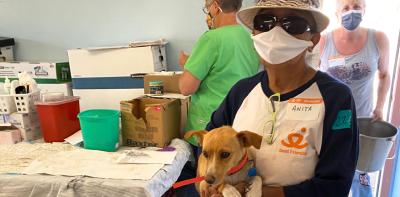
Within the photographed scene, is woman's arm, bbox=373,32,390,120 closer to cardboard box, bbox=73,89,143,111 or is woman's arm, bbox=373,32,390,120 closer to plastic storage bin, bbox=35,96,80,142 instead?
cardboard box, bbox=73,89,143,111

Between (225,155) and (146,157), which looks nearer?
(225,155)

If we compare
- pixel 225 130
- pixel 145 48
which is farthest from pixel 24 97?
pixel 225 130

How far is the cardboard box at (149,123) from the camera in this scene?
1700 millimetres

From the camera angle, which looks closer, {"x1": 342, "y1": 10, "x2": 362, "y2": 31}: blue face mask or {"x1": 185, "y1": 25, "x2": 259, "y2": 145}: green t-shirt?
{"x1": 185, "y1": 25, "x2": 259, "y2": 145}: green t-shirt

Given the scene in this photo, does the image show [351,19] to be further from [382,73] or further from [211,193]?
[211,193]

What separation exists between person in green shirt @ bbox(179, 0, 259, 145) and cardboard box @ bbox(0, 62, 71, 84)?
1362mm

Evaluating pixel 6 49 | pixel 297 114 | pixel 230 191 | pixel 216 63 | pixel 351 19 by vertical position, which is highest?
pixel 351 19

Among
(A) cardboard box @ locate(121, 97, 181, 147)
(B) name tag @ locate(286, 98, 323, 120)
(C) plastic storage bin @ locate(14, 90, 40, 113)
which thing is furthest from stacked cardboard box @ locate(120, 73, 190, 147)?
(B) name tag @ locate(286, 98, 323, 120)

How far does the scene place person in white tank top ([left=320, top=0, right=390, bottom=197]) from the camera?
1.98m

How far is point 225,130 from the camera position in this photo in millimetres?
968

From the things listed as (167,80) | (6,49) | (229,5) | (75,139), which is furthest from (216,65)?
(6,49)

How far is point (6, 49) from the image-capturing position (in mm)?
3010

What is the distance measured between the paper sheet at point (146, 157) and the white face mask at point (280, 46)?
820 millimetres

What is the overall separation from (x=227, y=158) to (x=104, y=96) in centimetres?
186
